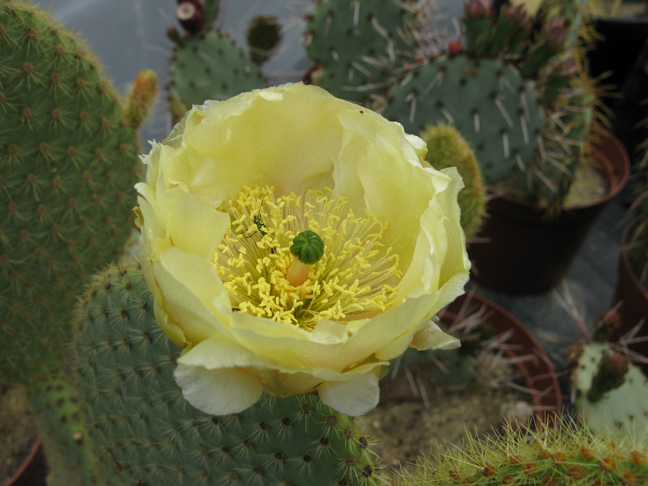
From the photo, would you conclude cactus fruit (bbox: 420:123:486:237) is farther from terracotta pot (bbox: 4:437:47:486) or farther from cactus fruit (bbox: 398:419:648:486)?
terracotta pot (bbox: 4:437:47:486)

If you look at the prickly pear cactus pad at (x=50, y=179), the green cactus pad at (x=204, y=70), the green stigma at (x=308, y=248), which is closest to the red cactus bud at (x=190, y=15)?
the green cactus pad at (x=204, y=70)

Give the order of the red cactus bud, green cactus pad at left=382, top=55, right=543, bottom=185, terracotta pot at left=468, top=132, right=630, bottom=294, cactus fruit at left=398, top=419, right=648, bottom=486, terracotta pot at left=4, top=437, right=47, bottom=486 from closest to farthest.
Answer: cactus fruit at left=398, top=419, right=648, bottom=486
terracotta pot at left=4, top=437, right=47, bottom=486
green cactus pad at left=382, top=55, right=543, bottom=185
the red cactus bud
terracotta pot at left=468, top=132, right=630, bottom=294

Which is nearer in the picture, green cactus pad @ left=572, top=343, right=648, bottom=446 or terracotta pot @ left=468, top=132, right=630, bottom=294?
green cactus pad @ left=572, top=343, right=648, bottom=446

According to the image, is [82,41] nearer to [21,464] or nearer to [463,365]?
[21,464]

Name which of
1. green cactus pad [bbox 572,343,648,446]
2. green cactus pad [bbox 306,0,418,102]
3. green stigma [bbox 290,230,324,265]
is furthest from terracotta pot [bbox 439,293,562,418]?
green stigma [bbox 290,230,324,265]

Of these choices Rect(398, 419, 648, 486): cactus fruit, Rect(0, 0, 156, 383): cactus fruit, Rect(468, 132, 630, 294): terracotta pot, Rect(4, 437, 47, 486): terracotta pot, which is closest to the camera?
Rect(398, 419, 648, 486): cactus fruit

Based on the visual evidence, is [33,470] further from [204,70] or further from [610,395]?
[610,395]

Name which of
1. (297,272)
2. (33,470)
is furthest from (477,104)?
(33,470)
